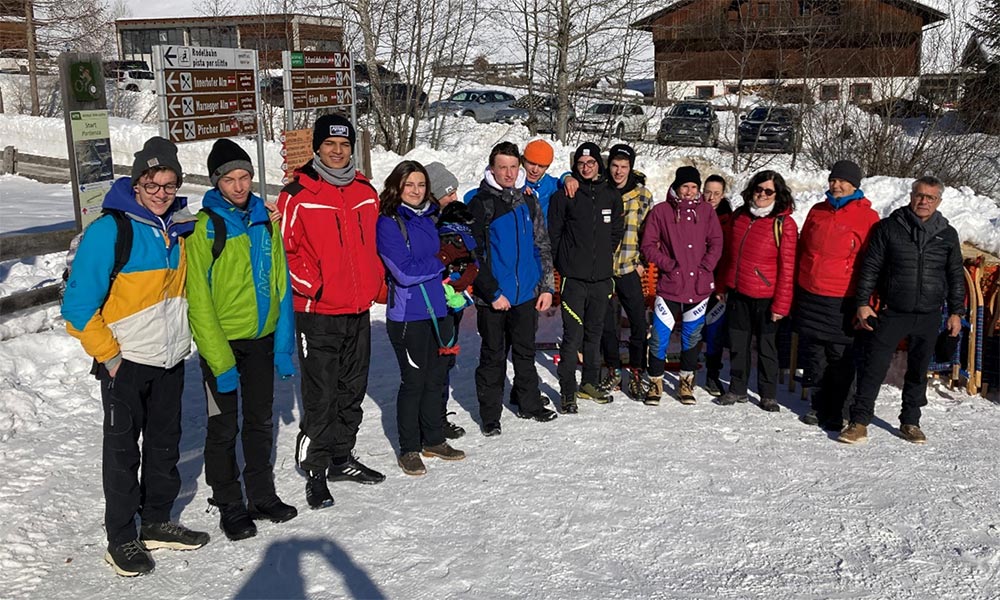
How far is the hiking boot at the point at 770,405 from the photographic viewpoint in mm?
6281

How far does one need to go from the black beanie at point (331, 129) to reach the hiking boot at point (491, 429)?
2.20m

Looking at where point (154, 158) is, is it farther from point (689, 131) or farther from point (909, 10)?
point (689, 131)

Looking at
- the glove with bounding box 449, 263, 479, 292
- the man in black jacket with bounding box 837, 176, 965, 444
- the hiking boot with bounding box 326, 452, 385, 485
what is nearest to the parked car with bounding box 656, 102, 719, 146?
the man in black jacket with bounding box 837, 176, 965, 444

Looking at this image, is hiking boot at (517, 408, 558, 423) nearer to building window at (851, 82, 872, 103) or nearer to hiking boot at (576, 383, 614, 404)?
hiking boot at (576, 383, 614, 404)

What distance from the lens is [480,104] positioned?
95.7 ft

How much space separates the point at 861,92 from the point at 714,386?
36.6ft

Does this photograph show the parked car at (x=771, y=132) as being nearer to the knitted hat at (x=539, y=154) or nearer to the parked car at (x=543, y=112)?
the parked car at (x=543, y=112)

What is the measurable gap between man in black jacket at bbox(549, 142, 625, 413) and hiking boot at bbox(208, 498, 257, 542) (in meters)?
2.61

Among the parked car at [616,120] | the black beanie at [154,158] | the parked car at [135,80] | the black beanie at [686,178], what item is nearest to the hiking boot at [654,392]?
the black beanie at [686,178]

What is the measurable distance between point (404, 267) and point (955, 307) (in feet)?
11.6

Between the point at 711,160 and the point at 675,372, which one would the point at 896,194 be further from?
the point at 675,372

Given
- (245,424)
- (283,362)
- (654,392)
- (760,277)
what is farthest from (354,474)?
(760,277)

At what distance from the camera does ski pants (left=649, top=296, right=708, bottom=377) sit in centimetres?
638

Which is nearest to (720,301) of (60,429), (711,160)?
(60,429)
